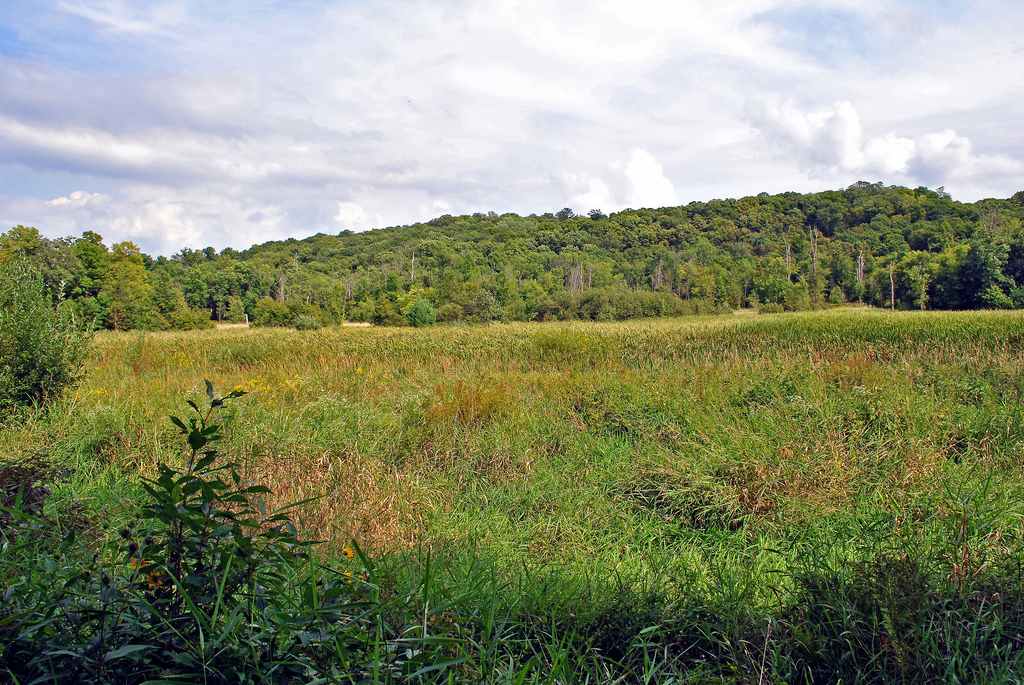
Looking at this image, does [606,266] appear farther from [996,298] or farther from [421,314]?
[996,298]

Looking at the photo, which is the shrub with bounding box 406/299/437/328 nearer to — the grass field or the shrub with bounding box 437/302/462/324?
the shrub with bounding box 437/302/462/324

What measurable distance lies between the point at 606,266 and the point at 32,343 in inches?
2595

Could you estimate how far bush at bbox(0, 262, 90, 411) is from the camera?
28.8 feet

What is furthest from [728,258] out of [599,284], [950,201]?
[950,201]

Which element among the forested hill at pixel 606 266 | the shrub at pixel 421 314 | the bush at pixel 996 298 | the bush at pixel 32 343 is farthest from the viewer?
the shrub at pixel 421 314

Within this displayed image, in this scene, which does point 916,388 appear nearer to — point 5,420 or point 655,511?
point 655,511

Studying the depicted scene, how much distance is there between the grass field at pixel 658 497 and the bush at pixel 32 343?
0.39 metres

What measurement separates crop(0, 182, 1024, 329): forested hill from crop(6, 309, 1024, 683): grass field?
1465 inches

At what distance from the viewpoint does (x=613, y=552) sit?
4.66 metres

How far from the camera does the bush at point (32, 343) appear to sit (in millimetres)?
8773

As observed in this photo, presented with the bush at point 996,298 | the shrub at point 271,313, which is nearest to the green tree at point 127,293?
the shrub at point 271,313

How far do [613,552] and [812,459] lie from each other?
2515 mm

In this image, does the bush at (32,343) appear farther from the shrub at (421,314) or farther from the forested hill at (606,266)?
the shrub at (421,314)

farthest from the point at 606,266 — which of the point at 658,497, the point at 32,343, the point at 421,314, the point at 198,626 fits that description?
the point at 198,626
